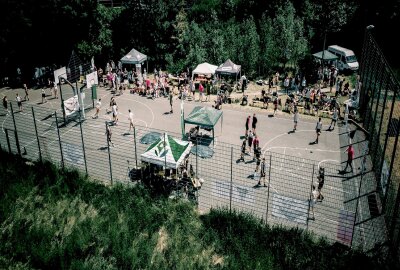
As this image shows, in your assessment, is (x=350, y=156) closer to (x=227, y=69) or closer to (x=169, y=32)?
(x=227, y=69)

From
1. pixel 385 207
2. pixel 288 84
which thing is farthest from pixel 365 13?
pixel 385 207

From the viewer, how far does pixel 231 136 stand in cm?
2512

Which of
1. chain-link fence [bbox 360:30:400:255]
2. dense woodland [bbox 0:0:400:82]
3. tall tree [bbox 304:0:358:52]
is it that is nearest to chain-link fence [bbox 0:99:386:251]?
chain-link fence [bbox 360:30:400:255]

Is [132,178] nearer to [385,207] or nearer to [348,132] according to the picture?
[385,207]

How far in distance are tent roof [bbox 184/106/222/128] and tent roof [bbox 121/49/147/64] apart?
1435 centimetres

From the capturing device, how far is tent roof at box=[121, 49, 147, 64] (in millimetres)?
36062

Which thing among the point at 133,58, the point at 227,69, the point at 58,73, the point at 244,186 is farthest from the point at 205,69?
the point at 244,186

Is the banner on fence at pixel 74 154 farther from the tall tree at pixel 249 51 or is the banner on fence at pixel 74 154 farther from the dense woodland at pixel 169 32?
the tall tree at pixel 249 51

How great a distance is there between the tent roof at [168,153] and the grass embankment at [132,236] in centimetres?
222

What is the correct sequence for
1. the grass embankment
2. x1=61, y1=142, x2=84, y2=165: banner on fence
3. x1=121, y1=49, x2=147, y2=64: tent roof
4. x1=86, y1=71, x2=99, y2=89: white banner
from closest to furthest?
1. the grass embankment
2. x1=61, y1=142, x2=84, y2=165: banner on fence
3. x1=86, y1=71, x2=99, y2=89: white banner
4. x1=121, y1=49, x2=147, y2=64: tent roof

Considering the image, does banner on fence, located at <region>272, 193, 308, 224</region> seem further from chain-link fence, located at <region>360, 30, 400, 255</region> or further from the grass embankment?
chain-link fence, located at <region>360, 30, 400, 255</region>

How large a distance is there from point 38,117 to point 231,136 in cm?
1364

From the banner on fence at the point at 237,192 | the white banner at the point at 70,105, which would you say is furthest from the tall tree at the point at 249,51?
the banner on fence at the point at 237,192

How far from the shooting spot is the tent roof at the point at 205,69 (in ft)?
108
